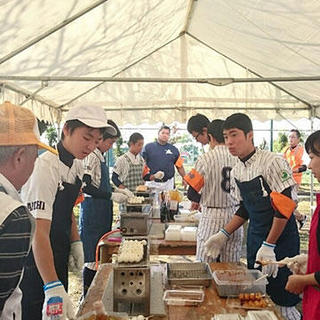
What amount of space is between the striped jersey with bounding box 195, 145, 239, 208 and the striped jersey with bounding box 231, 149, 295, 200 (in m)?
0.57

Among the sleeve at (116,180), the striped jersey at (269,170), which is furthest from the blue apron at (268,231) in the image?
the sleeve at (116,180)

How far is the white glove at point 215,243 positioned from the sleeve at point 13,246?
1830 millimetres

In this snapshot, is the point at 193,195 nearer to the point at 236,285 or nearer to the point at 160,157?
the point at 236,285

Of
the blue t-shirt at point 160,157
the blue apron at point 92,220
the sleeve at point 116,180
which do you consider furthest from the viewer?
the blue t-shirt at point 160,157

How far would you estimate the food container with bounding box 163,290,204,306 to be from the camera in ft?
5.65

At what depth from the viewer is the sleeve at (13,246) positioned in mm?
998

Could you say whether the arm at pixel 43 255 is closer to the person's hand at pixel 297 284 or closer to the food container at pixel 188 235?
the person's hand at pixel 297 284

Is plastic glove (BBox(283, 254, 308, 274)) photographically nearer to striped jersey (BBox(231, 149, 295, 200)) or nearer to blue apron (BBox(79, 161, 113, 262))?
striped jersey (BBox(231, 149, 295, 200))

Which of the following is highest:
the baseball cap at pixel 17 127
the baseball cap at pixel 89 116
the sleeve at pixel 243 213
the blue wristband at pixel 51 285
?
the baseball cap at pixel 89 116

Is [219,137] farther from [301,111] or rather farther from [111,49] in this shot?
[301,111]

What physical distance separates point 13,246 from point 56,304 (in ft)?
2.57

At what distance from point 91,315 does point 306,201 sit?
12.5m

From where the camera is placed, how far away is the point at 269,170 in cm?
243

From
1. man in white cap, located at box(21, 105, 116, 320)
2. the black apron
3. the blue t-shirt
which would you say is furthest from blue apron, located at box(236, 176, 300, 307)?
the blue t-shirt
